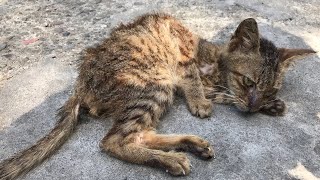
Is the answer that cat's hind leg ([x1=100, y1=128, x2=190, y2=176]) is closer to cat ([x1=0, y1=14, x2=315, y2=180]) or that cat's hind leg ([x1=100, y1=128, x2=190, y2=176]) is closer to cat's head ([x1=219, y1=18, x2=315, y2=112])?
cat ([x1=0, y1=14, x2=315, y2=180])

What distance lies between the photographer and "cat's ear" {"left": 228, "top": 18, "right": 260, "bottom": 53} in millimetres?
3828

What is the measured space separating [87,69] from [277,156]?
1807 millimetres

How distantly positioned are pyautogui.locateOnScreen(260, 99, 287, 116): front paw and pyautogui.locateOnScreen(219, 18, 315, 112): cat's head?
2.1 inches

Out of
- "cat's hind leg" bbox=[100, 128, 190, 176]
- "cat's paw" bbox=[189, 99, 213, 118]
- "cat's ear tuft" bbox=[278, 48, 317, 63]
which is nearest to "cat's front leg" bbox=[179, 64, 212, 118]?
"cat's paw" bbox=[189, 99, 213, 118]

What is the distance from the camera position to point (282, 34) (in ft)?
17.1

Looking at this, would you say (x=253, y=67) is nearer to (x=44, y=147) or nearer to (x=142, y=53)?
(x=142, y=53)

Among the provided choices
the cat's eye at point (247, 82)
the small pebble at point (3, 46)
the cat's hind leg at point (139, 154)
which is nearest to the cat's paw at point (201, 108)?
the cat's eye at point (247, 82)

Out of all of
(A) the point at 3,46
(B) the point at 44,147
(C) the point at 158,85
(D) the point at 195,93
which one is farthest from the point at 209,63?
(A) the point at 3,46

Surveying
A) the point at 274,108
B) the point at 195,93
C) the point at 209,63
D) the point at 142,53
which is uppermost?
the point at 142,53

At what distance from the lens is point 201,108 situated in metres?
3.92

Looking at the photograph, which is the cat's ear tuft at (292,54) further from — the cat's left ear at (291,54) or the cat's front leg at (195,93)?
the cat's front leg at (195,93)

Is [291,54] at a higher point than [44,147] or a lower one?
higher

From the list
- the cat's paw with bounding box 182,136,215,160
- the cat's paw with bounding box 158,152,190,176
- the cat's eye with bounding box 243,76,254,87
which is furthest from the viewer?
the cat's eye with bounding box 243,76,254,87

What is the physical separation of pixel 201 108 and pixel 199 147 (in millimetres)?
574
